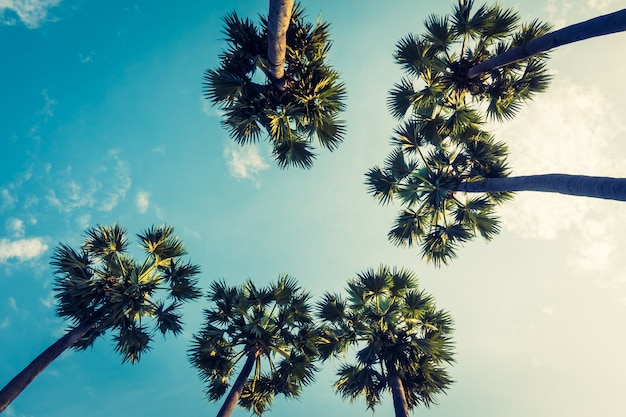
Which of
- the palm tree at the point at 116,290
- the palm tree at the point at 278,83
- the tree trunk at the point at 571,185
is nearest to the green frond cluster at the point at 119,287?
the palm tree at the point at 116,290

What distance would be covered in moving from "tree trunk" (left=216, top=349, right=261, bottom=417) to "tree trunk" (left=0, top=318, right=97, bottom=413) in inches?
169

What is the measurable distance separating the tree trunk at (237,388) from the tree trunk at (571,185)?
8.98 metres

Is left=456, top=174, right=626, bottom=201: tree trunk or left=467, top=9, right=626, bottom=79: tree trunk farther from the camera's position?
left=467, top=9, right=626, bottom=79: tree trunk

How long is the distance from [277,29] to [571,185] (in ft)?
20.1

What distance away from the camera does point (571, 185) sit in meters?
6.06

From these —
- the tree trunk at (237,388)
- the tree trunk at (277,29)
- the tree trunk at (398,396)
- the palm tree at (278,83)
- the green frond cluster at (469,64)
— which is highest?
the green frond cluster at (469,64)

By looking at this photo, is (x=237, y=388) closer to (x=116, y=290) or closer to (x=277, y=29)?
(x=116, y=290)

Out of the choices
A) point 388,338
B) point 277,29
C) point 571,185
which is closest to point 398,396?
point 388,338

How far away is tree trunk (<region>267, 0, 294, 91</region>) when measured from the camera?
209 inches

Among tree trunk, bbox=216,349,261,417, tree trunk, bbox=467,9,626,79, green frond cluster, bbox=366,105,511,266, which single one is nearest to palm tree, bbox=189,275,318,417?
tree trunk, bbox=216,349,261,417

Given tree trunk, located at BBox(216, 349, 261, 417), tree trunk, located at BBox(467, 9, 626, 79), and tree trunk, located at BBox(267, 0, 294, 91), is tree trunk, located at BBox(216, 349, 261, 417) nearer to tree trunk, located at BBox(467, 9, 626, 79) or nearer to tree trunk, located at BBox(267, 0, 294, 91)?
tree trunk, located at BBox(267, 0, 294, 91)

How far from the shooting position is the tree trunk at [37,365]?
678 centimetres

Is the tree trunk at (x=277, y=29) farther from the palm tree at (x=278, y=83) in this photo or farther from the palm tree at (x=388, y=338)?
the palm tree at (x=388, y=338)

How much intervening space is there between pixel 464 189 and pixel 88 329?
11858 millimetres
